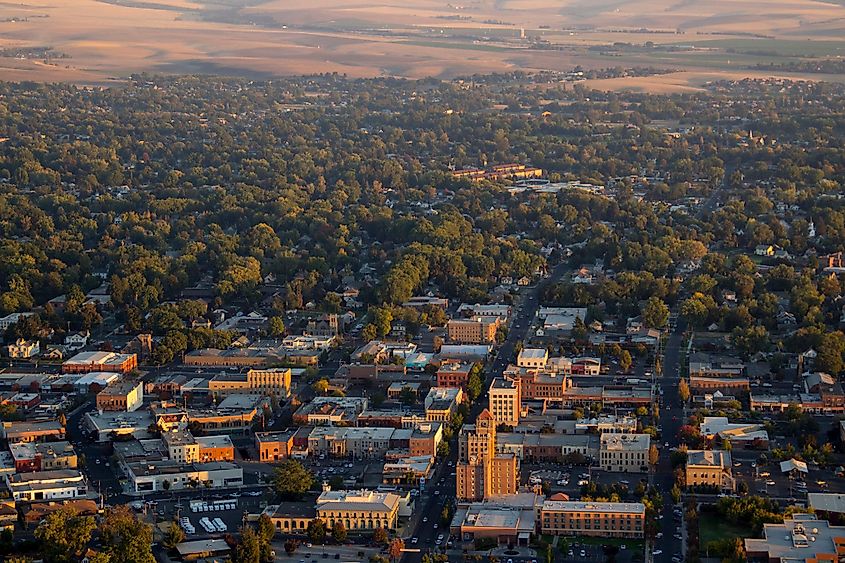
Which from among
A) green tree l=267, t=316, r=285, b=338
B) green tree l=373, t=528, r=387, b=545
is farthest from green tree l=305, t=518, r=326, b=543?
green tree l=267, t=316, r=285, b=338

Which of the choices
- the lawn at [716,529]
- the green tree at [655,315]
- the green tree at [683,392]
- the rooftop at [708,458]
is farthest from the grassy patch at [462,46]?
the lawn at [716,529]

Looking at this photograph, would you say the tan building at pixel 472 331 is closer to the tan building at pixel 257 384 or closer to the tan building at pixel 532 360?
the tan building at pixel 532 360

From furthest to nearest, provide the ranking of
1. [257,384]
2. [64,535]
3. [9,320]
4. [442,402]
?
[9,320]
[257,384]
[442,402]
[64,535]

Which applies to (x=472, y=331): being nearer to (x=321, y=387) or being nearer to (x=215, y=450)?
(x=321, y=387)

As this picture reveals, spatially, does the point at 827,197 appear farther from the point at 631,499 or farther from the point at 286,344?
the point at 631,499

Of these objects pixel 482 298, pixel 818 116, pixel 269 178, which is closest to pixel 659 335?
pixel 482 298

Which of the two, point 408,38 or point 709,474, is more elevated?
point 709,474

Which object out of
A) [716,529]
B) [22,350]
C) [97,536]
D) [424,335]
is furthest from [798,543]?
[22,350]
